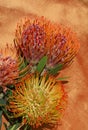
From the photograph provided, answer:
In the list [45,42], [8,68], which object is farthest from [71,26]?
[8,68]

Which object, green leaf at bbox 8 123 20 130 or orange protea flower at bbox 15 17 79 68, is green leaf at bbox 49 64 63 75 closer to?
orange protea flower at bbox 15 17 79 68

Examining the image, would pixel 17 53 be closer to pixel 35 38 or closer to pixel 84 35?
pixel 35 38

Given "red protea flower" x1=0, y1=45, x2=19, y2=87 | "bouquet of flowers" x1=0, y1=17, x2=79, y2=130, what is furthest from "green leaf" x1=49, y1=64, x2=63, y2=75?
"red protea flower" x1=0, y1=45, x2=19, y2=87

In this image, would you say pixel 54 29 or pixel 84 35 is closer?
pixel 54 29

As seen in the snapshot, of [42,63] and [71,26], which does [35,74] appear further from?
[71,26]

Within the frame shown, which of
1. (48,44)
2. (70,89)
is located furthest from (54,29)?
(70,89)

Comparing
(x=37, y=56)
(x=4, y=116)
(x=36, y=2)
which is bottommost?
(x=4, y=116)

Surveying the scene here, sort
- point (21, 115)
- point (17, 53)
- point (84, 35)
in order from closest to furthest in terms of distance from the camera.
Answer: point (21, 115) < point (17, 53) < point (84, 35)

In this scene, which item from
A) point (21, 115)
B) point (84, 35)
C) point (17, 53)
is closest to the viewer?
point (21, 115)
